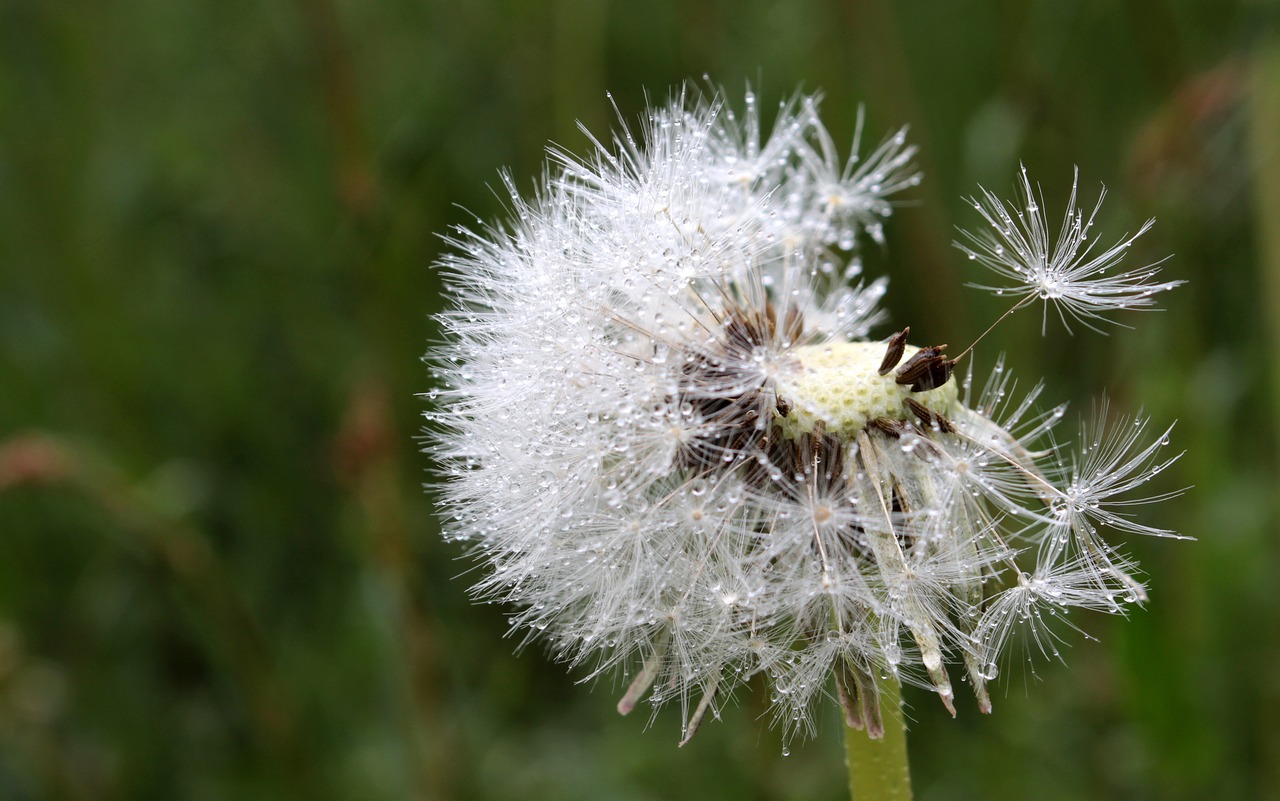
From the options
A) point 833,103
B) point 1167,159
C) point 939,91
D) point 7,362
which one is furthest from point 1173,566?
point 7,362

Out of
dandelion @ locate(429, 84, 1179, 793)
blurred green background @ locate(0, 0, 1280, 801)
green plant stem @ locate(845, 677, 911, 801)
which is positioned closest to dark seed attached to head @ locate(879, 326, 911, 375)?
dandelion @ locate(429, 84, 1179, 793)

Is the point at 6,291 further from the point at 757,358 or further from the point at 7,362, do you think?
the point at 757,358

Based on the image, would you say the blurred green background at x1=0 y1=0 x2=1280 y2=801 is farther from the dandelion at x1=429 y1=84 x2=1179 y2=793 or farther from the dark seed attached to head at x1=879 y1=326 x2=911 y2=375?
the dark seed attached to head at x1=879 y1=326 x2=911 y2=375

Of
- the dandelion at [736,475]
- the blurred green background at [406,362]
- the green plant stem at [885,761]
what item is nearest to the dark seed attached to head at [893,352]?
the dandelion at [736,475]

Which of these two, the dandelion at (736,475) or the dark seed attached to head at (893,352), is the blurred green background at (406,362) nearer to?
the dandelion at (736,475)

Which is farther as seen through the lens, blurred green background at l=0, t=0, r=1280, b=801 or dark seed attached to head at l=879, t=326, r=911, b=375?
blurred green background at l=0, t=0, r=1280, b=801

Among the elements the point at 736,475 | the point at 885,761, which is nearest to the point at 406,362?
the point at 736,475
